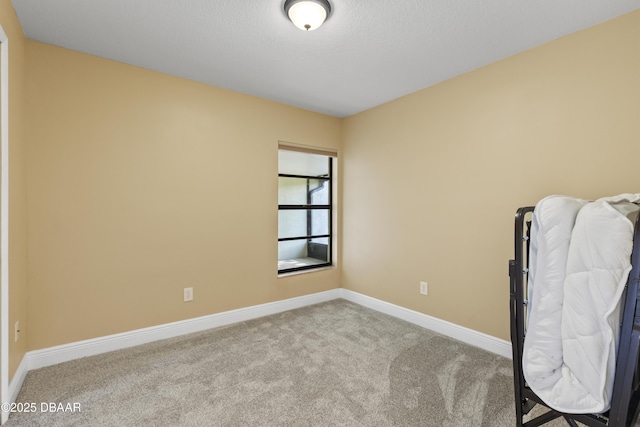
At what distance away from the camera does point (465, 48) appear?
2.21 meters

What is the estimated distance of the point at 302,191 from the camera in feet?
12.5

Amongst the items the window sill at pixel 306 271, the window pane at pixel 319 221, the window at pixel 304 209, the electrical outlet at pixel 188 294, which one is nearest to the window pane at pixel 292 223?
the window at pixel 304 209

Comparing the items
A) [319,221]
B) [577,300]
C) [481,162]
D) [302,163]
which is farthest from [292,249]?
[577,300]

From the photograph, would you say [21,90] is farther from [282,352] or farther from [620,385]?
[620,385]

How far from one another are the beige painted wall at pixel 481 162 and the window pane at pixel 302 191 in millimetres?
361

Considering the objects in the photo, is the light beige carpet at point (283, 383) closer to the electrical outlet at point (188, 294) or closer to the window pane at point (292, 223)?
the electrical outlet at point (188, 294)

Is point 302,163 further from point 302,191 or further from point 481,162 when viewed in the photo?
point 481,162

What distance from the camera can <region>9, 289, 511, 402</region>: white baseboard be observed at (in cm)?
219

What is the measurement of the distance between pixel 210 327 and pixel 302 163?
2118 millimetres

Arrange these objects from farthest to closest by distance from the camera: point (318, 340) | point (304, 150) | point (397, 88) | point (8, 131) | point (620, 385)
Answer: point (304, 150), point (397, 88), point (318, 340), point (8, 131), point (620, 385)

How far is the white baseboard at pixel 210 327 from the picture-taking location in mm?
2189

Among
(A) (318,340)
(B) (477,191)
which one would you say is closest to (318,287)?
(A) (318,340)

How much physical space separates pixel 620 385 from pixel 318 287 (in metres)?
2.92

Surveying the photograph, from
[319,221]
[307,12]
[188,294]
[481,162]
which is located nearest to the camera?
[307,12]
